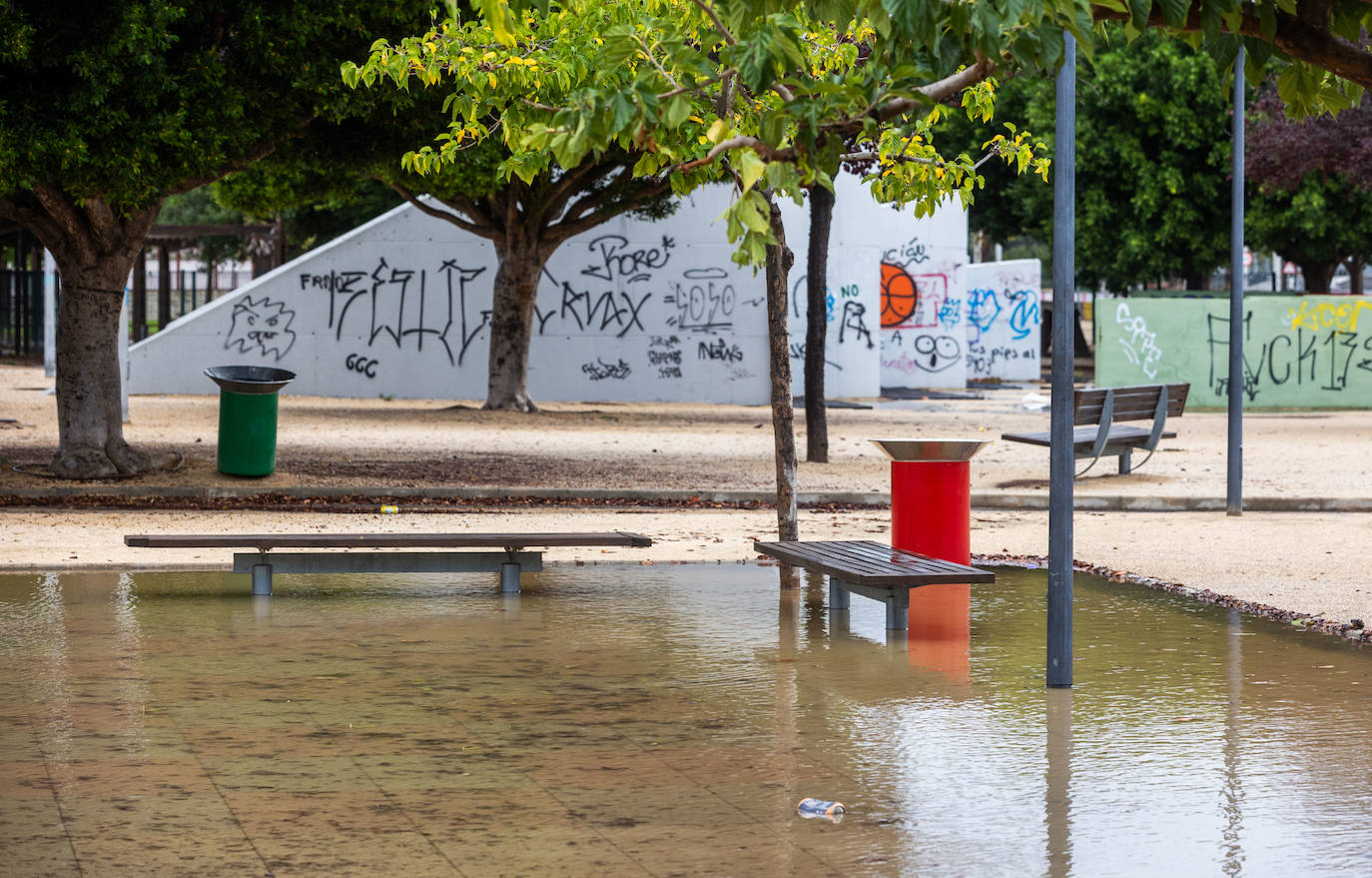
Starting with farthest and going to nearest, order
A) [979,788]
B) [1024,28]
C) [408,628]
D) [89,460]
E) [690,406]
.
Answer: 1. [690,406]
2. [89,460]
3. [408,628]
4. [979,788]
5. [1024,28]

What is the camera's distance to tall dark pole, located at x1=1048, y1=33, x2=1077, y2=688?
6.24 m

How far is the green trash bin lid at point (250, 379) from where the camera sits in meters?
14.0

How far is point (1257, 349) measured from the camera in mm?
26859

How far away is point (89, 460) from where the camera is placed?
14.0 metres

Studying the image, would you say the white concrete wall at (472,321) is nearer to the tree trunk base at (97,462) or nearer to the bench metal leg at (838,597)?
the tree trunk base at (97,462)

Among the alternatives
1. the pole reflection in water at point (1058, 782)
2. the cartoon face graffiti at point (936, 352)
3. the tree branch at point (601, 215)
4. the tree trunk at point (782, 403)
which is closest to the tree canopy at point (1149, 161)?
the cartoon face graffiti at point (936, 352)

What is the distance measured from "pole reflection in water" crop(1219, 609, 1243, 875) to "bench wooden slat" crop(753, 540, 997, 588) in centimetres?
113

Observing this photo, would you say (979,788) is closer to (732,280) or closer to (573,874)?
(573,874)

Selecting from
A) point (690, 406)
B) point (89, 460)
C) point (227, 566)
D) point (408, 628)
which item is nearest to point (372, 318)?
point (690, 406)

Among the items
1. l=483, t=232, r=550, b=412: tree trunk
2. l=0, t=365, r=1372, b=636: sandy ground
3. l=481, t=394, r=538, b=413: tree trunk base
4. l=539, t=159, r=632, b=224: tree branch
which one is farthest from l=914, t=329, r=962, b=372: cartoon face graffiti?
l=539, t=159, r=632, b=224: tree branch

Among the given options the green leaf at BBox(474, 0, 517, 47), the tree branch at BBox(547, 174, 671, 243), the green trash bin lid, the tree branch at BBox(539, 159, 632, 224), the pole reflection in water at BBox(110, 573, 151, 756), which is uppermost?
the tree branch at BBox(539, 159, 632, 224)

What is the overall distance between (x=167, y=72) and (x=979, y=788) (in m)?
9.88

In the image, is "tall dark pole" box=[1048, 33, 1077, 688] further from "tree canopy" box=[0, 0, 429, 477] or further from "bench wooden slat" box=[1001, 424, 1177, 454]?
"bench wooden slat" box=[1001, 424, 1177, 454]

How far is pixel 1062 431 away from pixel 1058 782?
1818 mm
